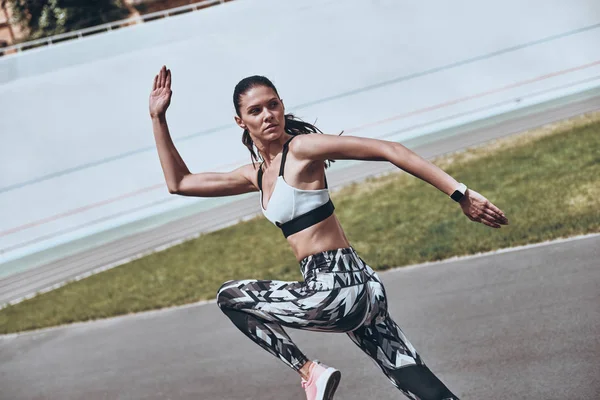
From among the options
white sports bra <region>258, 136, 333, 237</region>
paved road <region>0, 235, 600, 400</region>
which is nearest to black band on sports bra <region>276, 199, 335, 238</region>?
white sports bra <region>258, 136, 333, 237</region>

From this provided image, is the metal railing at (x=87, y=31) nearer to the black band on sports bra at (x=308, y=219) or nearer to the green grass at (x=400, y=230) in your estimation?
the green grass at (x=400, y=230)

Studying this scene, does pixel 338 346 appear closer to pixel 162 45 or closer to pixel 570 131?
pixel 570 131

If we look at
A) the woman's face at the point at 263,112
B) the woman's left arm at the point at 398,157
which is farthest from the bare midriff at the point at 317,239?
the woman's face at the point at 263,112

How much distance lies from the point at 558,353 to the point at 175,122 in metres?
17.9

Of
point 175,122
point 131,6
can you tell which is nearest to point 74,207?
point 175,122

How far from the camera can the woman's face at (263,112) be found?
3.40 m

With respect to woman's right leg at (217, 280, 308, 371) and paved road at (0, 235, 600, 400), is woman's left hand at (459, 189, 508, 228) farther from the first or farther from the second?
paved road at (0, 235, 600, 400)

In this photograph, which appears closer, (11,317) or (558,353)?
(558,353)

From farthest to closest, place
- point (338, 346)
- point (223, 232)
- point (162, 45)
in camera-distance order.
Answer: point (162, 45), point (223, 232), point (338, 346)

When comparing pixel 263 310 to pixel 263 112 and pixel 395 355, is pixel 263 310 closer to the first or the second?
pixel 395 355

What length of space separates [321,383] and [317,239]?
596 mm

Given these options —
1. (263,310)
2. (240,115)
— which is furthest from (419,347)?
(240,115)

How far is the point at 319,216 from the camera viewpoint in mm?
3393

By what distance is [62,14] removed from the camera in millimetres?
28625
